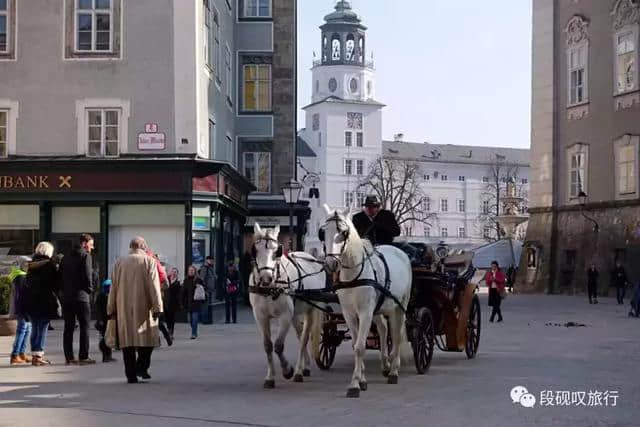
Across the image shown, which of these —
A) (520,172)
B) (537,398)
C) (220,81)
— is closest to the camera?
(537,398)

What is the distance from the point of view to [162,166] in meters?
28.3

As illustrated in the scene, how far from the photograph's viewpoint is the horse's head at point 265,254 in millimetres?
12617

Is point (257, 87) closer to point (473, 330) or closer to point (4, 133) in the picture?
point (4, 133)

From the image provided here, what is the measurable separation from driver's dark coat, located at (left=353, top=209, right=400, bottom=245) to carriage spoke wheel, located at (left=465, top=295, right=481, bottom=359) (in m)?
2.34

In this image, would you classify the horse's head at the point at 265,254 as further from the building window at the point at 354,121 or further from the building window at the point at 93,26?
→ the building window at the point at 354,121

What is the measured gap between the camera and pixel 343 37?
159 meters

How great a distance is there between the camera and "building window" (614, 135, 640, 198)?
146 feet

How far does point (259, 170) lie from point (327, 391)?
2977 cm

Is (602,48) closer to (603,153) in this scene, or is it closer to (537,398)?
(603,153)

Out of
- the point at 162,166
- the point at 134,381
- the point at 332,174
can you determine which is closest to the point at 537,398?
the point at 134,381

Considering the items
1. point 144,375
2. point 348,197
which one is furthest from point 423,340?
point 348,197

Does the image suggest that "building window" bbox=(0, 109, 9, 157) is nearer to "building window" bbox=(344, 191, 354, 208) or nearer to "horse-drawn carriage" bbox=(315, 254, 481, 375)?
"horse-drawn carriage" bbox=(315, 254, 481, 375)

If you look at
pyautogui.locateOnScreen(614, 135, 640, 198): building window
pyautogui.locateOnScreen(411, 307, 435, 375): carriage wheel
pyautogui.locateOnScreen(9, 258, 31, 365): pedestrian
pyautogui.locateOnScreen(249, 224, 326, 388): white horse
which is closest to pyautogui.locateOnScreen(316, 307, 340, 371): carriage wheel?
pyautogui.locateOnScreen(249, 224, 326, 388): white horse

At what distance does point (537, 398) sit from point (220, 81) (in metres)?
24.2
